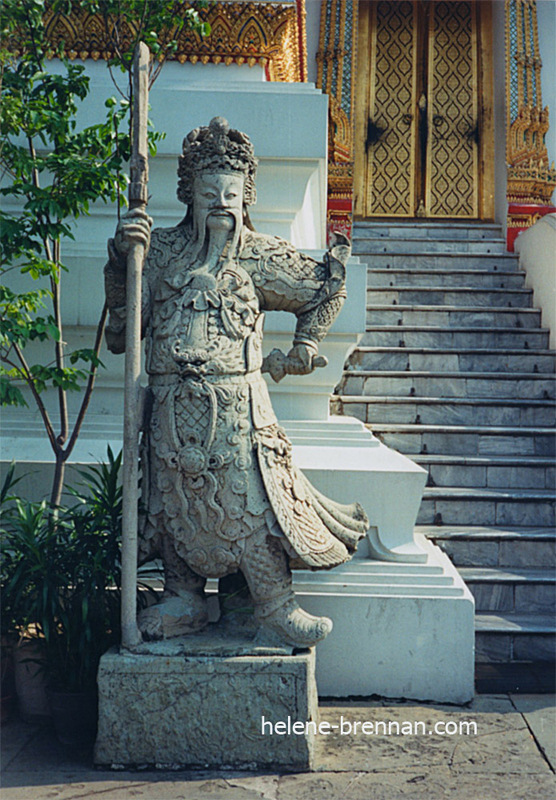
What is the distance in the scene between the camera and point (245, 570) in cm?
362

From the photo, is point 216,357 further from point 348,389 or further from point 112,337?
point 348,389

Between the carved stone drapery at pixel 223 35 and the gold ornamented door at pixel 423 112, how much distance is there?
4977 millimetres

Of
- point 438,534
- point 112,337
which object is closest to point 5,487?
point 112,337

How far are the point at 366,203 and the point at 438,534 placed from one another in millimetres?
5749

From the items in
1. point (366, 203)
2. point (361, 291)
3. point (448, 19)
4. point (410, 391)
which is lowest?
point (410, 391)

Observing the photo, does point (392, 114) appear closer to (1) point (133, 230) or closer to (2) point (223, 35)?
(2) point (223, 35)

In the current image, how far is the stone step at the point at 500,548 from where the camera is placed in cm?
564

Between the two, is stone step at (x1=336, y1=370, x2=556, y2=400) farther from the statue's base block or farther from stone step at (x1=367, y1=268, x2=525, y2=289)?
the statue's base block

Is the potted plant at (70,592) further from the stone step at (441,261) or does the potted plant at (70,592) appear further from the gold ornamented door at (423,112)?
the gold ornamented door at (423,112)

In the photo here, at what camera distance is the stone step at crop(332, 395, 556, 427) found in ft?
22.4

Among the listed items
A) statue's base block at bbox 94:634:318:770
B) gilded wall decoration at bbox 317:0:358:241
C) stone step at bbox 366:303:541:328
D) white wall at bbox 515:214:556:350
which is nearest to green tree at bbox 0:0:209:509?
statue's base block at bbox 94:634:318:770

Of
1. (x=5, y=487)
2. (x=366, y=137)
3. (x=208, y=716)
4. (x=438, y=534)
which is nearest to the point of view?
(x=208, y=716)

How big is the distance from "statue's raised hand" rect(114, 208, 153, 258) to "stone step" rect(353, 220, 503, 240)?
6.62 m

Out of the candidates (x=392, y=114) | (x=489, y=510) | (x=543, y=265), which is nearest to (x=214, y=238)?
(x=489, y=510)
